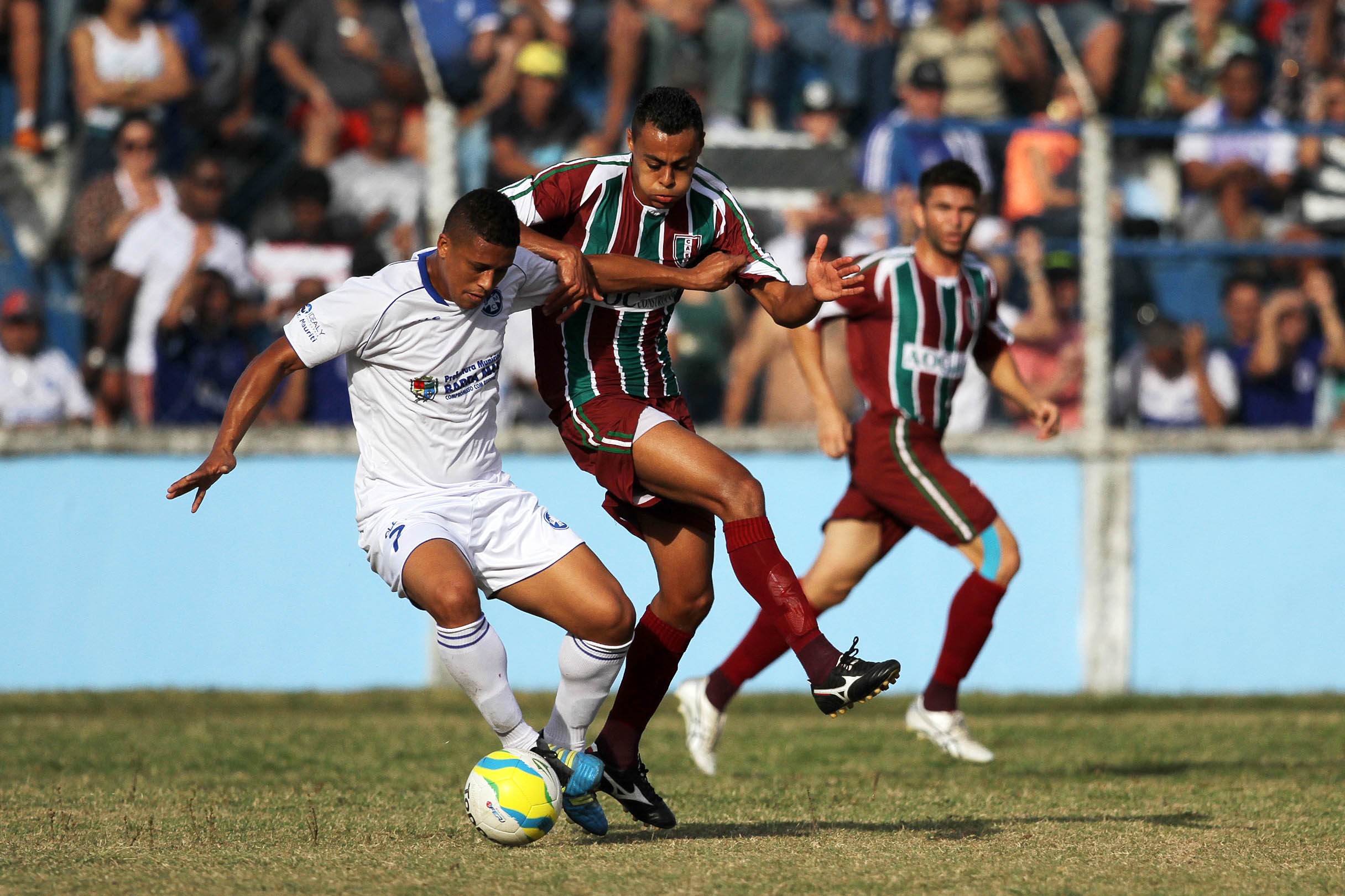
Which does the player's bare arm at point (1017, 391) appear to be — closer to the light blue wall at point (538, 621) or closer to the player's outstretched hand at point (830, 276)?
the player's outstretched hand at point (830, 276)

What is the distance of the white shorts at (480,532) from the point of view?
5402mm

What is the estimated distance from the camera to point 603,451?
5.76 meters

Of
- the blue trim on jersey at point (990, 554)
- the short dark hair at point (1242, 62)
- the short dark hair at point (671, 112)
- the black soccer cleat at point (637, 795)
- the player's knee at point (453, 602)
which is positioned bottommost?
the black soccer cleat at point (637, 795)

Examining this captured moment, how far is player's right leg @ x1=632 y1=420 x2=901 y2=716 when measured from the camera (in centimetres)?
498

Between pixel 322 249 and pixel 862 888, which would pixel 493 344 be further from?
pixel 322 249

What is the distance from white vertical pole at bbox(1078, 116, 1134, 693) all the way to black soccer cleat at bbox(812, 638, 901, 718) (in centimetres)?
594

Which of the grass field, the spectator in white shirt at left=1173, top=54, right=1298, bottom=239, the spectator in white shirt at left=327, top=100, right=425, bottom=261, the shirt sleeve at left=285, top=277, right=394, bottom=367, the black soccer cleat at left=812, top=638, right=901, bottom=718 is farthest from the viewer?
the spectator in white shirt at left=1173, top=54, right=1298, bottom=239

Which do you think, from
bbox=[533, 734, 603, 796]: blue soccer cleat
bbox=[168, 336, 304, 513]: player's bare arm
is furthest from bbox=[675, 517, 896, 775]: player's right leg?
bbox=[168, 336, 304, 513]: player's bare arm

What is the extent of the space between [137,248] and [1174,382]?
264 inches

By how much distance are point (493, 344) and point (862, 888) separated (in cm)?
222

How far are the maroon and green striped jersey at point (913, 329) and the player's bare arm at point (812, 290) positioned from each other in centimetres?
180

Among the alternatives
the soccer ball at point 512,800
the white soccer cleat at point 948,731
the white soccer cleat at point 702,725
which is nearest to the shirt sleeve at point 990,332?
the white soccer cleat at point 948,731

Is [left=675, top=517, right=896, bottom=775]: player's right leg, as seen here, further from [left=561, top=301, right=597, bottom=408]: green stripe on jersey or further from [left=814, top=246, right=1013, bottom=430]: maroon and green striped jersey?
[left=561, top=301, right=597, bottom=408]: green stripe on jersey

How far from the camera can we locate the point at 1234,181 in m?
11.6
